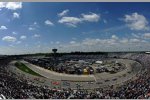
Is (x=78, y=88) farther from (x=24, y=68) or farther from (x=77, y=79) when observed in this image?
(x=24, y=68)

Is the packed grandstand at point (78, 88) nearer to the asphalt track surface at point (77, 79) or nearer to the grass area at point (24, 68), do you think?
the asphalt track surface at point (77, 79)

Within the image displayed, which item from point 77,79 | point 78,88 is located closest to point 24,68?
point 77,79

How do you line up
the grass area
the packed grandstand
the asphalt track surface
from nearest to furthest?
the packed grandstand → the asphalt track surface → the grass area

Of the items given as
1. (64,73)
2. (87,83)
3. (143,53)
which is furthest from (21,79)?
(143,53)

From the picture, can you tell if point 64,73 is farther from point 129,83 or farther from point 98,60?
point 129,83

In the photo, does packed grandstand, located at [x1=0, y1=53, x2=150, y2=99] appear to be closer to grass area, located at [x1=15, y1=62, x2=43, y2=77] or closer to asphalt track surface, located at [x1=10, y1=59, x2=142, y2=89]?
asphalt track surface, located at [x1=10, y1=59, x2=142, y2=89]

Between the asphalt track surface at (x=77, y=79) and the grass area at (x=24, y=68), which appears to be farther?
the grass area at (x=24, y=68)

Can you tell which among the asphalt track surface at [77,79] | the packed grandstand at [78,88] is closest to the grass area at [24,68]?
the asphalt track surface at [77,79]

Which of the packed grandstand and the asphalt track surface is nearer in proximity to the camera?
the packed grandstand

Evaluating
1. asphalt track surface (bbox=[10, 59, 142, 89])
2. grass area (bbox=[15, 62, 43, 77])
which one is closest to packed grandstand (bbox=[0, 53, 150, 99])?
asphalt track surface (bbox=[10, 59, 142, 89])
